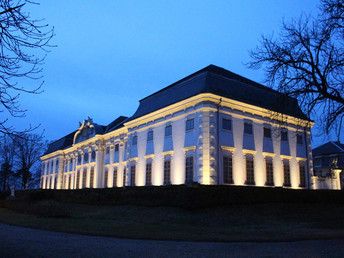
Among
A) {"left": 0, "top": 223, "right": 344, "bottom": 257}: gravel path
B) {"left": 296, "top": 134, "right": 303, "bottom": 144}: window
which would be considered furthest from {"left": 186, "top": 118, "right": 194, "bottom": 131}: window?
{"left": 0, "top": 223, "right": 344, "bottom": 257}: gravel path

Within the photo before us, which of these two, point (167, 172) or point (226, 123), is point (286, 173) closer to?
point (226, 123)

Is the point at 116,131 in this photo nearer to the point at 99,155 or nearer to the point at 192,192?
the point at 99,155

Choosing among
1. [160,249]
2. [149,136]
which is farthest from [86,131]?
[160,249]

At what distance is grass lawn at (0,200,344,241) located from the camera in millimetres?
14078

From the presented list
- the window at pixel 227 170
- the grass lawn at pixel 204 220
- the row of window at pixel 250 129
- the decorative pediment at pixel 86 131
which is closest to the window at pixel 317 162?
the row of window at pixel 250 129

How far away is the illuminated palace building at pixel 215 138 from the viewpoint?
23.9 metres

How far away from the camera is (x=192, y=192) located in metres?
19.1

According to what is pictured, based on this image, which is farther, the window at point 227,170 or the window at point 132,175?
the window at point 132,175

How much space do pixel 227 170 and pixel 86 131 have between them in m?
29.1

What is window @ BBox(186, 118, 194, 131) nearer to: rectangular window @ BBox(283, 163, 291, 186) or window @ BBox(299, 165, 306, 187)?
rectangular window @ BBox(283, 163, 291, 186)

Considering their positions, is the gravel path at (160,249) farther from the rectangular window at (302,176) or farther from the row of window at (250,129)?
the rectangular window at (302,176)

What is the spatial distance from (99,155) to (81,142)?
6.48m

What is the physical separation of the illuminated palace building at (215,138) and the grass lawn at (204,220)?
3.17m

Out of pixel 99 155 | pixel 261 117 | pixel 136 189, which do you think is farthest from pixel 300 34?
pixel 99 155
